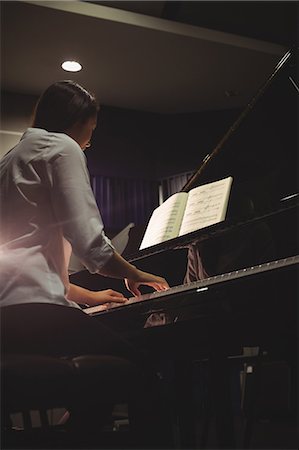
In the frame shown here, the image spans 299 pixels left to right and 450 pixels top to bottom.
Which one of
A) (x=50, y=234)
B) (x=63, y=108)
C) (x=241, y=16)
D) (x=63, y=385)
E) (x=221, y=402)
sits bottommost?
(x=221, y=402)

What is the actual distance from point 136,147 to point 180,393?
13.5 feet

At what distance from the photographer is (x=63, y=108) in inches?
64.7

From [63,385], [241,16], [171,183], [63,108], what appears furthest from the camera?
[171,183]

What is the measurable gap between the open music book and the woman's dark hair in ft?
2.32

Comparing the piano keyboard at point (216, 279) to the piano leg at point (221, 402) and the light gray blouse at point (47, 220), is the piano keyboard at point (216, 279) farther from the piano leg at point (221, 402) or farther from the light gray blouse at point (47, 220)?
the light gray blouse at point (47, 220)

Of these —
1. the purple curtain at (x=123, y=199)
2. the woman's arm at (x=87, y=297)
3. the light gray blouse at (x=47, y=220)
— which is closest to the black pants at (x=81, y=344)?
the light gray blouse at (x=47, y=220)

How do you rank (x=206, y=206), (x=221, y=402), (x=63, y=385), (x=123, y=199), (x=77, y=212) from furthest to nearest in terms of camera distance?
(x=123, y=199) < (x=206, y=206) < (x=221, y=402) < (x=77, y=212) < (x=63, y=385)

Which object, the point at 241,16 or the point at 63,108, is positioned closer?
the point at 63,108

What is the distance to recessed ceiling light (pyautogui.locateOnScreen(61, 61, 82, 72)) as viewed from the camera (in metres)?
4.90

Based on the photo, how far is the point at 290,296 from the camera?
1.65 metres

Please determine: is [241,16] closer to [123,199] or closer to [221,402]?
[123,199]

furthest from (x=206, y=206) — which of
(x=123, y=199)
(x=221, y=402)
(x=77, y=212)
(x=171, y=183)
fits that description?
(x=171, y=183)

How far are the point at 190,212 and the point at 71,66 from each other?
10.00 feet

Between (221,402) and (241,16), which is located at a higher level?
(241,16)
